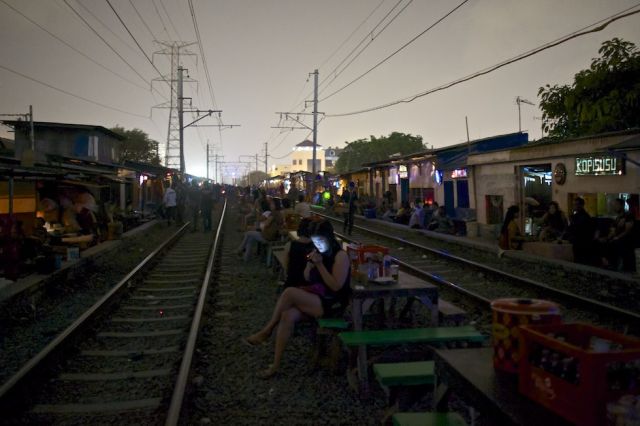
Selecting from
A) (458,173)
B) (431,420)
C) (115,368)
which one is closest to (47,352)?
(115,368)

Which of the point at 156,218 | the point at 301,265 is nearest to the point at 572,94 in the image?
the point at 301,265

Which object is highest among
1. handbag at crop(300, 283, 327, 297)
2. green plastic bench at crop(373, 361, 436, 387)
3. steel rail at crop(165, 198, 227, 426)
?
handbag at crop(300, 283, 327, 297)

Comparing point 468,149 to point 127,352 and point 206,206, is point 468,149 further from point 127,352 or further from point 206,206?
point 127,352

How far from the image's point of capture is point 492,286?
10109 mm

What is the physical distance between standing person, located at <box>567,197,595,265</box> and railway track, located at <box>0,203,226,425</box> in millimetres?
8495

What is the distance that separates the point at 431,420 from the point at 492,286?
303 inches

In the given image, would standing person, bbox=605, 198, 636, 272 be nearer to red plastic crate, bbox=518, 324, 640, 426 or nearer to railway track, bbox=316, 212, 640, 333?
railway track, bbox=316, 212, 640, 333

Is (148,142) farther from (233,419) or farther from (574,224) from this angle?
(233,419)

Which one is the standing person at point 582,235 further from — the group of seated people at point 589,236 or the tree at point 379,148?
the tree at point 379,148

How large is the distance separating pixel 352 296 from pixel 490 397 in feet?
10.4

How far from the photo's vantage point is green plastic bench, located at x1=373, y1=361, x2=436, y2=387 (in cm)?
396

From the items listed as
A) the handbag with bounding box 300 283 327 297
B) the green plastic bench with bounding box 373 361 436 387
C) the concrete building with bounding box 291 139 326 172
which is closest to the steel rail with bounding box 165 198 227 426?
the handbag with bounding box 300 283 327 297

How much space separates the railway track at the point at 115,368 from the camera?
440 cm

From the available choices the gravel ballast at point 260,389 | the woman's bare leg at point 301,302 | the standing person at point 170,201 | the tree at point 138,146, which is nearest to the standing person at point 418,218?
the standing person at point 170,201
